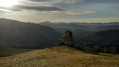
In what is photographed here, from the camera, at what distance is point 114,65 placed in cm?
2361

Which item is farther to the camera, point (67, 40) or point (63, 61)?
point (67, 40)

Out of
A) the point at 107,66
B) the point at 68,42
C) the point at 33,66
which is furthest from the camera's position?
the point at 68,42

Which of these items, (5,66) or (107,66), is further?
(5,66)

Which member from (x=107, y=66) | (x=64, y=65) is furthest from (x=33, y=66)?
(x=107, y=66)

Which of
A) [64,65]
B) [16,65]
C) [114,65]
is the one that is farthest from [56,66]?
[114,65]

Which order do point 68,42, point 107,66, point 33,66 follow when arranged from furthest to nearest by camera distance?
1. point 68,42
2. point 33,66
3. point 107,66

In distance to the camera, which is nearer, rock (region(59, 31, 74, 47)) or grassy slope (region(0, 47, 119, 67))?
grassy slope (region(0, 47, 119, 67))

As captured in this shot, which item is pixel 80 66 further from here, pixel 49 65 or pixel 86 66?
pixel 49 65

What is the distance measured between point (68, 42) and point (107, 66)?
94.3ft

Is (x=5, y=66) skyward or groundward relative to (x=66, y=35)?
groundward

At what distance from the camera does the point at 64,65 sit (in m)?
24.3

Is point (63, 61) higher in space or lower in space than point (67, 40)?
lower

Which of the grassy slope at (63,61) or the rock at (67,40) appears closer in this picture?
the grassy slope at (63,61)

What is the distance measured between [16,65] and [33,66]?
348 centimetres
